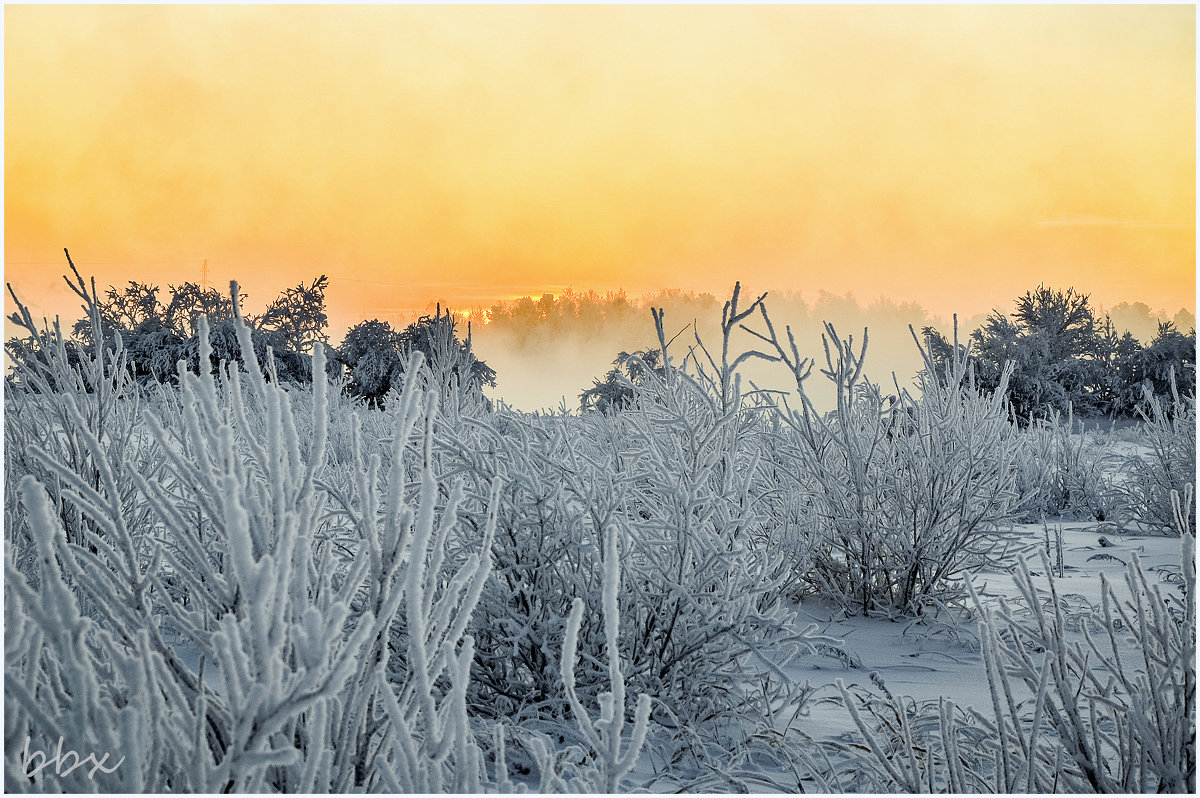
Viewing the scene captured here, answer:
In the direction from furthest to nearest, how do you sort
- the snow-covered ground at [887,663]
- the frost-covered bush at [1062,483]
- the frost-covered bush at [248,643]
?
the frost-covered bush at [1062,483]
the snow-covered ground at [887,663]
the frost-covered bush at [248,643]

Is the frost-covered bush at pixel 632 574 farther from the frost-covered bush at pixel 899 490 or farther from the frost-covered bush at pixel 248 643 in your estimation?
the frost-covered bush at pixel 899 490

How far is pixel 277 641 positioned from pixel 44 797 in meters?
0.44

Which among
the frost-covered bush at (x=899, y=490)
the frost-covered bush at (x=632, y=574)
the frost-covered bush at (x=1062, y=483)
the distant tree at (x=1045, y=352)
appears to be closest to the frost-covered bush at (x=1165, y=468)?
the frost-covered bush at (x=1062, y=483)

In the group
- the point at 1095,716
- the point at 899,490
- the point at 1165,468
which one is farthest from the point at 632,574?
the point at 1165,468

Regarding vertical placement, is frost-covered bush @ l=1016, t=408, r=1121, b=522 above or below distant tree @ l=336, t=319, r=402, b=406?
below

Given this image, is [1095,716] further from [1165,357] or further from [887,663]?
[1165,357]

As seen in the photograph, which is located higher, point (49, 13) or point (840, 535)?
point (49, 13)

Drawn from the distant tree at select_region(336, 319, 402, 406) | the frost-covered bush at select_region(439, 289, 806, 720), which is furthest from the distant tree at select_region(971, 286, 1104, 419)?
the frost-covered bush at select_region(439, 289, 806, 720)

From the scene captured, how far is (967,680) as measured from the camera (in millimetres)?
3291

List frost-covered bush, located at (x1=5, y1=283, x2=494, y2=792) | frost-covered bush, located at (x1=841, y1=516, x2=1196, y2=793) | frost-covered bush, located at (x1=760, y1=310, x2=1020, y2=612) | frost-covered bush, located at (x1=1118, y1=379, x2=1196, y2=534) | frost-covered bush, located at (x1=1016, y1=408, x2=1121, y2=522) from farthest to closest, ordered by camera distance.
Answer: frost-covered bush, located at (x1=1016, y1=408, x2=1121, y2=522), frost-covered bush, located at (x1=1118, y1=379, x2=1196, y2=534), frost-covered bush, located at (x1=760, y1=310, x2=1020, y2=612), frost-covered bush, located at (x1=841, y1=516, x2=1196, y2=793), frost-covered bush, located at (x1=5, y1=283, x2=494, y2=792)

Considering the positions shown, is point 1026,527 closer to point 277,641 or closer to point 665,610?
point 665,610

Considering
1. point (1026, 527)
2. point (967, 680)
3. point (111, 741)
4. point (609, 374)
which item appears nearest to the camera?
point (111, 741)

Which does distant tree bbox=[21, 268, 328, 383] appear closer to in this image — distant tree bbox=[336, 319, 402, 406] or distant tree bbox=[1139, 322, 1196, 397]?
distant tree bbox=[336, 319, 402, 406]

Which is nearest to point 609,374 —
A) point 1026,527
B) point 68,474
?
point 1026,527
